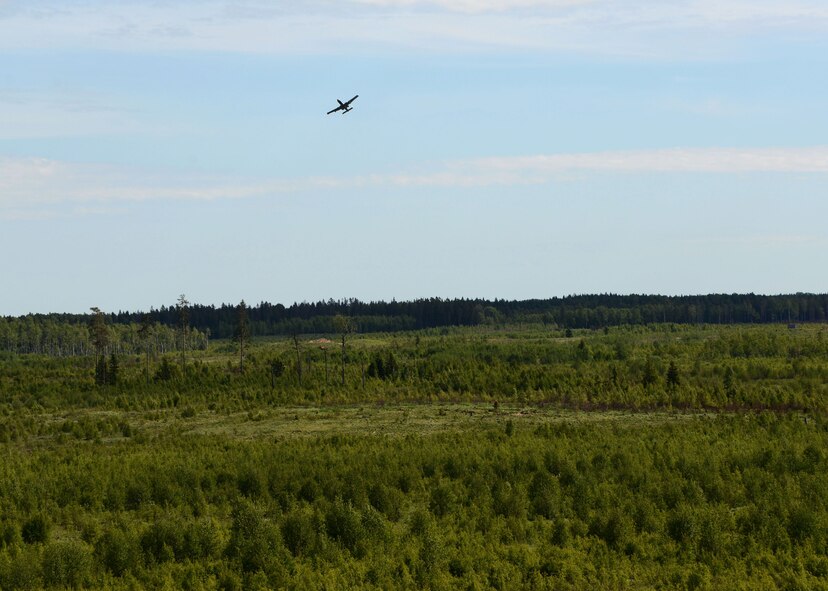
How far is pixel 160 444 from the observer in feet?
149

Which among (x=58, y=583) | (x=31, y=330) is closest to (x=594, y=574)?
(x=58, y=583)

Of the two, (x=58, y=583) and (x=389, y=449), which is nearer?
(x=58, y=583)

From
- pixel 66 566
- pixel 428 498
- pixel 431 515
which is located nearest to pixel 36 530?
pixel 66 566

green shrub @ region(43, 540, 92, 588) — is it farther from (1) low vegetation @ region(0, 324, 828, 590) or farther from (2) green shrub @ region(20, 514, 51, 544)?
(2) green shrub @ region(20, 514, 51, 544)

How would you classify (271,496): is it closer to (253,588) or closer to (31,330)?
(253,588)

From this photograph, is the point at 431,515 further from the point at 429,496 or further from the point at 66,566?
the point at 66,566

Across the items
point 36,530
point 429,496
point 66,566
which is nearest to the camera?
point 66,566

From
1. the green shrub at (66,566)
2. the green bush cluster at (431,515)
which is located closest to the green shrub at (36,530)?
the green bush cluster at (431,515)

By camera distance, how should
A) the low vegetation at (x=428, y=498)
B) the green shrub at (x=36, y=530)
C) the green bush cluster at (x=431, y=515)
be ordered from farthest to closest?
the green shrub at (x=36, y=530)
the low vegetation at (x=428, y=498)
the green bush cluster at (x=431, y=515)

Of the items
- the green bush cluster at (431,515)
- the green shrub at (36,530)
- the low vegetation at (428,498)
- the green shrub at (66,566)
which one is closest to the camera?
the green shrub at (66,566)

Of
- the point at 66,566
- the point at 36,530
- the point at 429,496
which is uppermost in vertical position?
the point at 429,496

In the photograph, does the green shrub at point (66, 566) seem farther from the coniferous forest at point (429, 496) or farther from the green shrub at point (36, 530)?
the green shrub at point (36, 530)

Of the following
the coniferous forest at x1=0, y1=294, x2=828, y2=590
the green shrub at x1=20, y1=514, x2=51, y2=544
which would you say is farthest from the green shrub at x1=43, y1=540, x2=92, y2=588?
the green shrub at x1=20, y1=514, x2=51, y2=544

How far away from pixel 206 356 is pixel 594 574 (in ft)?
396
